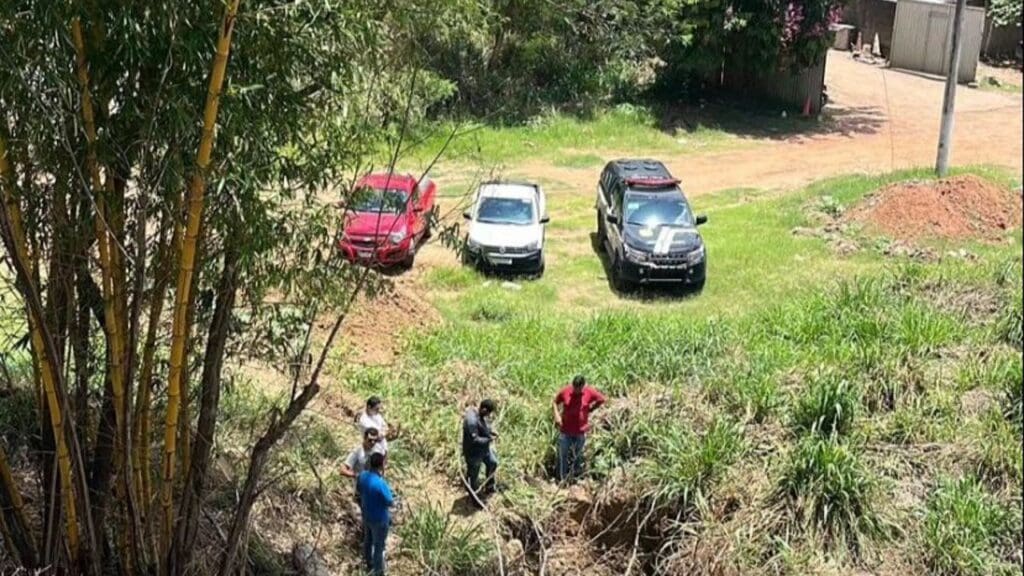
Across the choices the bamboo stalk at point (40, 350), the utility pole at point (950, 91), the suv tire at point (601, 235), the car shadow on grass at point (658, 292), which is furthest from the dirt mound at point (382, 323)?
the utility pole at point (950, 91)

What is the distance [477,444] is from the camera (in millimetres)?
10711

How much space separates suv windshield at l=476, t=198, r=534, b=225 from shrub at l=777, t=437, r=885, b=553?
889cm

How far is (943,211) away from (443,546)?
487 inches

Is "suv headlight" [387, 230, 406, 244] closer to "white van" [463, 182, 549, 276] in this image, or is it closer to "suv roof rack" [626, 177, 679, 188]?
"white van" [463, 182, 549, 276]

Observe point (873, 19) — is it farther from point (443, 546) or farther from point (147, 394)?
point (147, 394)

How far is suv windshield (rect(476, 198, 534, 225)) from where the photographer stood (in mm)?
18234

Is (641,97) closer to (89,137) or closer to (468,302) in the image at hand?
(468,302)

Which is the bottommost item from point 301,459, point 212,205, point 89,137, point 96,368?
point 301,459

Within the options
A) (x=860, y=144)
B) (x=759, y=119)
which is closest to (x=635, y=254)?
(x=860, y=144)

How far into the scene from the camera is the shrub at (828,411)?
35.4ft

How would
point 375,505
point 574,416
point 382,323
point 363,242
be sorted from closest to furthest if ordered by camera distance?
point 375,505
point 574,416
point 363,242
point 382,323

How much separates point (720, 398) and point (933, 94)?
22.1m

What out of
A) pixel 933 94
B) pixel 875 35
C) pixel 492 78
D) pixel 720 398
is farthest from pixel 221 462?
pixel 875 35

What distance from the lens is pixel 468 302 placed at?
16312 millimetres
